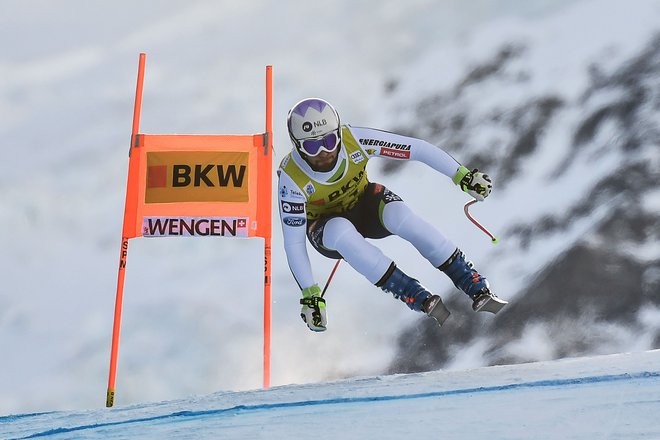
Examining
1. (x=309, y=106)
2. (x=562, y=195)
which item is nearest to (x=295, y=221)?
(x=309, y=106)

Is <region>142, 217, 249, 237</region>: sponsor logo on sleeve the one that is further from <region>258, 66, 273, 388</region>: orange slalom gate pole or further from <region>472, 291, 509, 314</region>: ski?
<region>472, 291, 509, 314</region>: ski

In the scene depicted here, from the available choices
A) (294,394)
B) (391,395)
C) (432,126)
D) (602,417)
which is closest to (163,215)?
(294,394)

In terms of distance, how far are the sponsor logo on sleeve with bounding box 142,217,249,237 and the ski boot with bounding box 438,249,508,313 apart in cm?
147

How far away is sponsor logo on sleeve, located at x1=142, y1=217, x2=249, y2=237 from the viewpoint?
5551mm

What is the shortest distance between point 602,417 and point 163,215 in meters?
3.26

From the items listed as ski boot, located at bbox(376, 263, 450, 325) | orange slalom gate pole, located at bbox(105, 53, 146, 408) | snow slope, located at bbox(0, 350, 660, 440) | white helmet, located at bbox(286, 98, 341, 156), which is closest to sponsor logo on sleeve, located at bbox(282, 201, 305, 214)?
white helmet, located at bbox(286, 98, 341, 156)

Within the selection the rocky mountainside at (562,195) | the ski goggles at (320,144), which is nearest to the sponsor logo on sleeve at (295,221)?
the ski goggles at (320,144)

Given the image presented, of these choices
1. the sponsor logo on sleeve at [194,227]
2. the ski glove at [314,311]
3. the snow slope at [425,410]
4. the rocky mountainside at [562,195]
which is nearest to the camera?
the snow slope at [425,410]

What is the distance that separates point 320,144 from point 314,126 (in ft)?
0.33

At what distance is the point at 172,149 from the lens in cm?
571

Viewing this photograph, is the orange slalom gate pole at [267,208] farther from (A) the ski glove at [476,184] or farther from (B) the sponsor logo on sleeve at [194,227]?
(A) the ski glove at [476,184]

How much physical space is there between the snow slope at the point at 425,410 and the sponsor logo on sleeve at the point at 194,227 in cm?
150

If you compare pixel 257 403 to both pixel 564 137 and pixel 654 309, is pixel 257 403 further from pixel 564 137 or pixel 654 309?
pixel 564 137

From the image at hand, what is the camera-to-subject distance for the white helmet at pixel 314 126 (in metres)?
4.60
